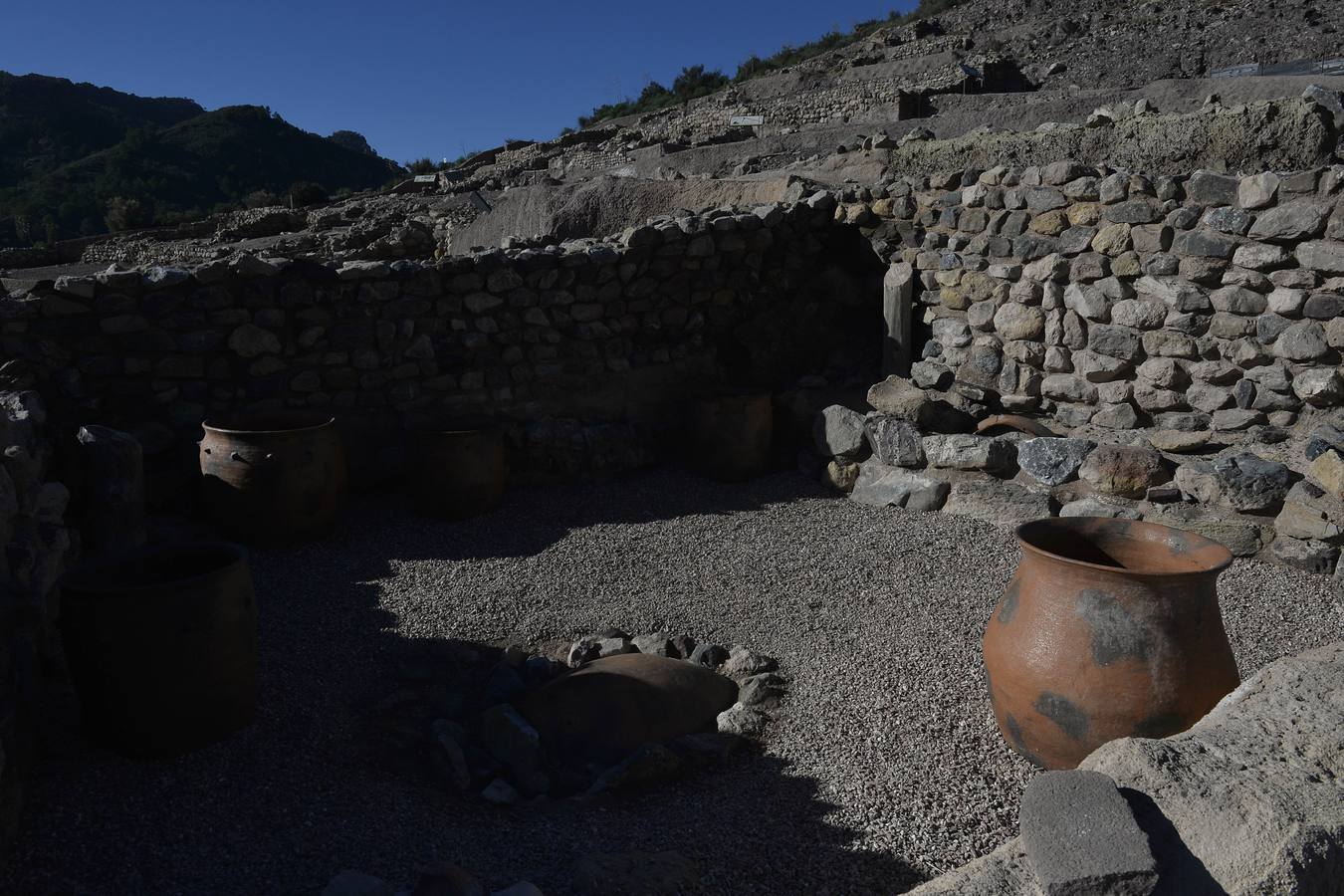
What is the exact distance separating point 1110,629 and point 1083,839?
114 centimetres

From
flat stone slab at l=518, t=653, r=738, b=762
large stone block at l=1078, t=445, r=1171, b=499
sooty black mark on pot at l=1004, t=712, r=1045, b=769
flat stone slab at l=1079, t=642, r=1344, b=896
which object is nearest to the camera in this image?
flat stone slab at l=1079, t=642, r=1344, b=896

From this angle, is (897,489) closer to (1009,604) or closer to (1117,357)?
(1117,357)

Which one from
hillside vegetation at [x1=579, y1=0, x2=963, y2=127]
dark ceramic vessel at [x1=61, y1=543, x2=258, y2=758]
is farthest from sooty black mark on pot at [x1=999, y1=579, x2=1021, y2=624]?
hillside vegetation at [x1=579, y1=0, x2=963, y2=127]

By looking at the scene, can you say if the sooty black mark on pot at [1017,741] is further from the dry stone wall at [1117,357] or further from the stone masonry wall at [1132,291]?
the stone masonry wall at [1132,291]

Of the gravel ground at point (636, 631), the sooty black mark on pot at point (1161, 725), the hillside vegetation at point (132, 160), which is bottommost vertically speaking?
the gravel ground at point (636, 631)

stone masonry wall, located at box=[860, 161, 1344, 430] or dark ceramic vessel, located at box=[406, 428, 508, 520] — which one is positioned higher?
stone masonry wall, located at box=[860, 161, 1344, 430]

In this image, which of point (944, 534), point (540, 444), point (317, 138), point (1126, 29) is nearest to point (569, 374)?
point (540, 444)

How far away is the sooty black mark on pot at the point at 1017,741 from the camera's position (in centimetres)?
327

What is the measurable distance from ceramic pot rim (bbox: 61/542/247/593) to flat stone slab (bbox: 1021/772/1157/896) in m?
2.89

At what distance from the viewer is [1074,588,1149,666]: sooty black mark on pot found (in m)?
3.03

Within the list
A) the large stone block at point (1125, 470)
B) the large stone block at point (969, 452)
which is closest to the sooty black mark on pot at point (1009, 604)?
the large stone block at point (1125, 470)

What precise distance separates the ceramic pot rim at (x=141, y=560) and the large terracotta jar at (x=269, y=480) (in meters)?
1.67

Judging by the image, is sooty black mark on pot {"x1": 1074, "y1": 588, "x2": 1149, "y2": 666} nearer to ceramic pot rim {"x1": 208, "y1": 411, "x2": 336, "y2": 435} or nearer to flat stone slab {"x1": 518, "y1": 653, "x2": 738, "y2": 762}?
flat stone slab {"x1": 518, "y1": 653, "x2": 738, "y2": 762}

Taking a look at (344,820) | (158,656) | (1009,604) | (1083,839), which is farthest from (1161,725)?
(158,656)
